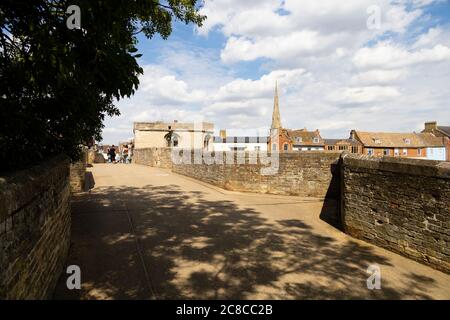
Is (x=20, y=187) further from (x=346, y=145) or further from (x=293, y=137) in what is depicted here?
(x=293, y=137)

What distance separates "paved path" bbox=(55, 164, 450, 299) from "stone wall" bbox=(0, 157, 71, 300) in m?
0.66

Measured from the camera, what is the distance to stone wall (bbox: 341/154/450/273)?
631 centimetres

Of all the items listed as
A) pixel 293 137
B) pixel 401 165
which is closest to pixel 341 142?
pixel 293 137

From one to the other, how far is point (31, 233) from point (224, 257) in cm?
376

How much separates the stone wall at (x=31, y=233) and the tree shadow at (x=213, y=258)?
0.66 m

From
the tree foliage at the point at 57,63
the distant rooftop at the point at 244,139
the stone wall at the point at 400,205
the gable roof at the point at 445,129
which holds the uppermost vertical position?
the gable roof at the point at 445,129

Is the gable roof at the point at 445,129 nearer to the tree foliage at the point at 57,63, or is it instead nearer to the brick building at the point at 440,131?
the brick building at the point at 440,131

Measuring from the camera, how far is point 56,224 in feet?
17.3

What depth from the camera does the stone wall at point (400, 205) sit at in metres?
6.31

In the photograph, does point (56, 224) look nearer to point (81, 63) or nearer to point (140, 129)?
point (81, 63)
